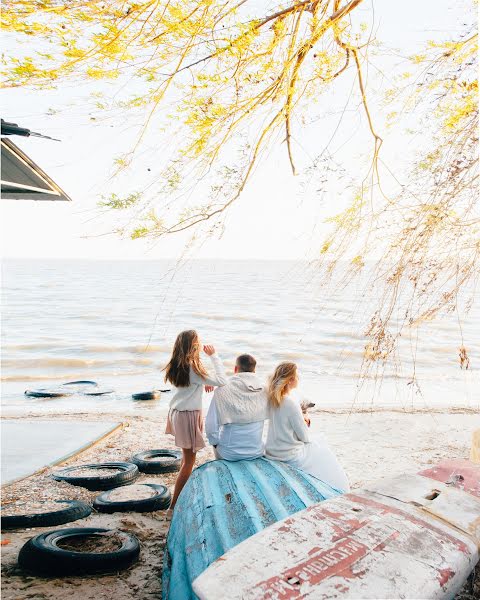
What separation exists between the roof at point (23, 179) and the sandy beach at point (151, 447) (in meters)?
2.70

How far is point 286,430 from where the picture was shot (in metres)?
4.89

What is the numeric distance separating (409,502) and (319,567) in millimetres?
872

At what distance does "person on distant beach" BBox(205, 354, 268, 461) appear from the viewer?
4723mm

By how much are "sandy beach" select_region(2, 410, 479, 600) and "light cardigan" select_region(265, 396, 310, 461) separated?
126 centimetres

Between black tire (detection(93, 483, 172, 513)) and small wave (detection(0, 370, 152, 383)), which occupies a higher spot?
small wave (detection(0, 370, 152, 383))

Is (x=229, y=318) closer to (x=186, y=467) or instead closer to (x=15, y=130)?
(x=186, y=467)

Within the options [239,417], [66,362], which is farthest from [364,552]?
[66,362]

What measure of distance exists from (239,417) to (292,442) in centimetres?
60

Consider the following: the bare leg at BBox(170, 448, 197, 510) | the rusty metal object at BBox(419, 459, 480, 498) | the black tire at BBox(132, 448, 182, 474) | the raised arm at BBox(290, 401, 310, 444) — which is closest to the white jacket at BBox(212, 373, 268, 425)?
the raised arm at BBox(290, 401, 310, 444)

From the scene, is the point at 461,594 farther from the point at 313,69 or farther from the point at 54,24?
the point at 54,24

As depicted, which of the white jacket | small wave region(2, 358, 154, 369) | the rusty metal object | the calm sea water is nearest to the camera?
the rusty metal object

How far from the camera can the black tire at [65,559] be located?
3883 mm

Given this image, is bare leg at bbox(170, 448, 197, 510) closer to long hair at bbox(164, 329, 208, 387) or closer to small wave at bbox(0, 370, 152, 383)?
long hair at bbox(164, 329, 208, 387)

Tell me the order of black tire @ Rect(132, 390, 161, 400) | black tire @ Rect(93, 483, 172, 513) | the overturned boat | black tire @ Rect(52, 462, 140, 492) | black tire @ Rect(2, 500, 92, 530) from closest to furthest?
the overturned boat < black tire @ Rect(2, 500, 92, 530) < black tire @ Rect(93, 483, 172, 513) < black tire @ Rect(52, 462, 140, 492) < black tire @ Rect(132, 390, 161, 400)
